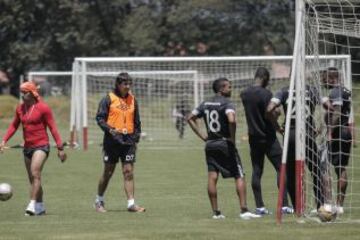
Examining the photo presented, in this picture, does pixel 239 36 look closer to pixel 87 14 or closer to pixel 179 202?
pixel 87 14

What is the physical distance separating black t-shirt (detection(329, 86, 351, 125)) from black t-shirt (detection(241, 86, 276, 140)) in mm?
956

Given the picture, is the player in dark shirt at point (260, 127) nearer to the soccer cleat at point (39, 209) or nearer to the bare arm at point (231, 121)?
the bare arm at point (231, 121)

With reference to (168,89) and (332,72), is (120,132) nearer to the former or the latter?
(332,72)

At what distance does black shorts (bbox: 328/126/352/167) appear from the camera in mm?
14055

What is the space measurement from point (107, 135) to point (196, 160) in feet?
36.8

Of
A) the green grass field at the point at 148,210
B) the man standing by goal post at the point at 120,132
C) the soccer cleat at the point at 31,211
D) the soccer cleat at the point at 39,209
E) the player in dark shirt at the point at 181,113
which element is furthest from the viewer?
the player in dark shirt at the point at 181,113

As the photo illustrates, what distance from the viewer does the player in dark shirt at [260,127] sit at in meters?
14.2

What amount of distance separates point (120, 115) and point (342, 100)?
10.6 feet

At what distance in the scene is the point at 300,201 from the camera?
12.8 meters

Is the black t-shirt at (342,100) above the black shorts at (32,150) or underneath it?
above

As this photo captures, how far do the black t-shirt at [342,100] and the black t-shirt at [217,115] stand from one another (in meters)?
1.35

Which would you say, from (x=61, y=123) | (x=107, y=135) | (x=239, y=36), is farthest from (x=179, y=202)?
(x=239, y=36)

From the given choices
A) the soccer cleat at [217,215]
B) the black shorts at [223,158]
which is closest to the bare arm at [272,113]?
the black shorts at [223,158]

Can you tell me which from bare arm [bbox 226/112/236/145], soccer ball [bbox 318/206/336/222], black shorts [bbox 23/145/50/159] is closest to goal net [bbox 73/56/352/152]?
black shorts [bbox 23/145/50/159]
